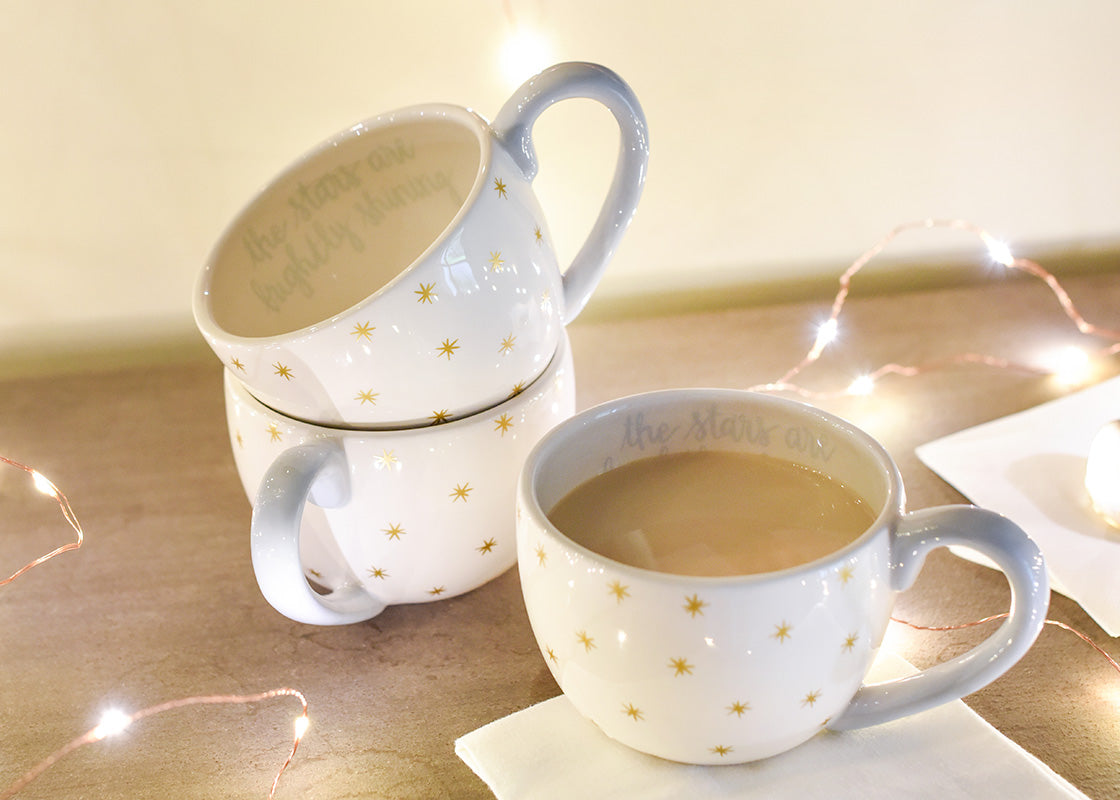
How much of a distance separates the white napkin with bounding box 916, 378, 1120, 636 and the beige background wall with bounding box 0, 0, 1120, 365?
0.30 m

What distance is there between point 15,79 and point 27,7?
5cm

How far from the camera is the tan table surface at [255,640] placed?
0.38 meters

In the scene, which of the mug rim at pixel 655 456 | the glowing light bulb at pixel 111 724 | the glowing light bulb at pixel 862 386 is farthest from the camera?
the glowing light bulb at pixel 862 386

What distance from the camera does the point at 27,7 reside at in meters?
0.67

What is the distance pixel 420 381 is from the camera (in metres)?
0.39

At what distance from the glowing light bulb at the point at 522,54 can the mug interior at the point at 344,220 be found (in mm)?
238

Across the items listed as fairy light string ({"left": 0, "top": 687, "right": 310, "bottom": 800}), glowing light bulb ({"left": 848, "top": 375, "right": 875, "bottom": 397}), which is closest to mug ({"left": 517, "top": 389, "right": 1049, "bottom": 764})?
fairy light string ({"left": 0, "top": 687, "right": 310, "bottom": 800})

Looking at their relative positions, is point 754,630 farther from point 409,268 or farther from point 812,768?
point 409,268

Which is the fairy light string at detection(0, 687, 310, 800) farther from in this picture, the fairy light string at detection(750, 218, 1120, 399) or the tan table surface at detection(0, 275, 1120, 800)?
the fairy light string at detection(750, 218, 1120, 399)

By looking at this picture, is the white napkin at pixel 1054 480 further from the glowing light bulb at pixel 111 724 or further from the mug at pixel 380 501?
the glowing light bulb at pixel 111 724

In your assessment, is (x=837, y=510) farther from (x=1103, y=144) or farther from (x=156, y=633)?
(x=1103, y=144)

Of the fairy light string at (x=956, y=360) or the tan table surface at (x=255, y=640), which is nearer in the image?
the tan table surface at (x=255, y=640)

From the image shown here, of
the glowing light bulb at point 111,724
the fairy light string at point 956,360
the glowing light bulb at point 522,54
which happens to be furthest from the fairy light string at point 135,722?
the glowing light bulb at point 522,54

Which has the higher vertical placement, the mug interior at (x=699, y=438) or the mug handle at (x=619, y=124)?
the mug handle at (x=619, y=124)
